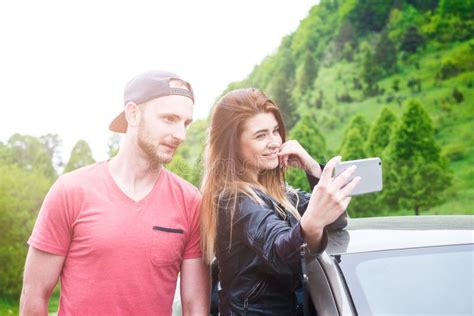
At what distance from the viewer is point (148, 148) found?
86.9 inches

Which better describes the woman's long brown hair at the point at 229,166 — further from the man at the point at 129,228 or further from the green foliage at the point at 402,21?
the green foliage at the point at 402,21

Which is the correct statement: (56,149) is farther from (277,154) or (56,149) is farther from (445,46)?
(277,154)

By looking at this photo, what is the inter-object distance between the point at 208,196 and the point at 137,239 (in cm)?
35

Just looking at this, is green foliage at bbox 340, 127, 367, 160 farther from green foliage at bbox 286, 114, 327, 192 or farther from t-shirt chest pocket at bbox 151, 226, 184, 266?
t-shirt chest pocket at bbox 151, 226, 184, 266

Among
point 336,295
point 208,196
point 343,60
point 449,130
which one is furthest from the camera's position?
point 343,60

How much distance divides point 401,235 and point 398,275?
7.8 inches

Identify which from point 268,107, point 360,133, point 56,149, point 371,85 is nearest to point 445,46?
point 371,85

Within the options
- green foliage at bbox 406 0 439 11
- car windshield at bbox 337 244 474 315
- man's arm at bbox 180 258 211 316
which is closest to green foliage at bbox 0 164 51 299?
man's arm at bbox 180 258 211 316

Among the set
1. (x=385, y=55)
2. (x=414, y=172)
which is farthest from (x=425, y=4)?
(x=414, y=172)

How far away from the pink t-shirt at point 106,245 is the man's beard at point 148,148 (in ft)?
0.53

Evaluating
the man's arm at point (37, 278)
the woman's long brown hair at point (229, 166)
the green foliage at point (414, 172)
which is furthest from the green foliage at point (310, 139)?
the man's arm at point (37, 278)

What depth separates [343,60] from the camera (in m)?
19.5

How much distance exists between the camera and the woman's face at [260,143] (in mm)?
2359

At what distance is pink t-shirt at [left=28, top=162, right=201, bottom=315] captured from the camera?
82.0 inches
